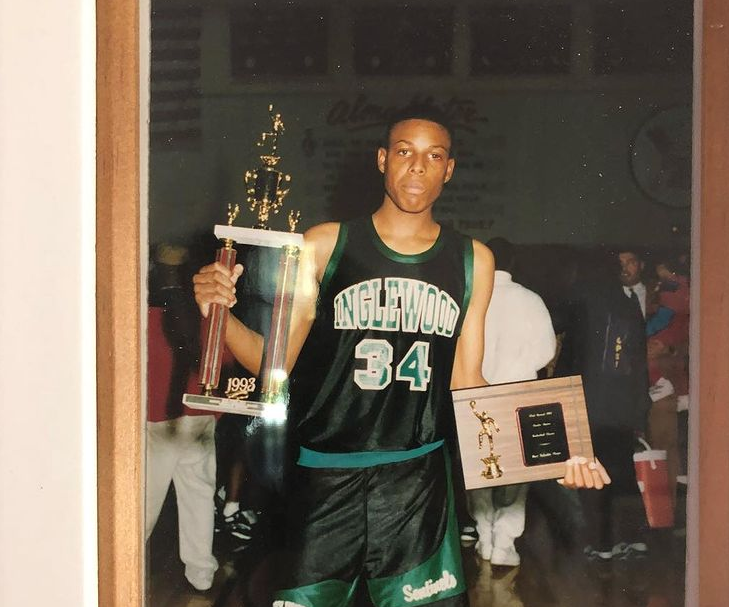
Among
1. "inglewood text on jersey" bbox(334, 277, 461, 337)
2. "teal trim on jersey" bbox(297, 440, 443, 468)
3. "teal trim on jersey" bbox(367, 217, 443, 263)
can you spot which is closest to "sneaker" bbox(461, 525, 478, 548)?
"teal trim on jersey" bbox(297, 440, 443, 468)

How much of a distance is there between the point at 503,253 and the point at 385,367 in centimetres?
22

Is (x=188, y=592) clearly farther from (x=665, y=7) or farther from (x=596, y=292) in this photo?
(x=665, y=7)

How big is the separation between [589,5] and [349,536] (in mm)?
783

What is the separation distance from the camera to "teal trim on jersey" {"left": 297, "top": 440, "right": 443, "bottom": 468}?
90cm

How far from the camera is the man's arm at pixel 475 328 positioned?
91cm

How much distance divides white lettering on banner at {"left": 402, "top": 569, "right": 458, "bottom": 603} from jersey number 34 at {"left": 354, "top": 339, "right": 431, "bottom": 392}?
251 millimetres

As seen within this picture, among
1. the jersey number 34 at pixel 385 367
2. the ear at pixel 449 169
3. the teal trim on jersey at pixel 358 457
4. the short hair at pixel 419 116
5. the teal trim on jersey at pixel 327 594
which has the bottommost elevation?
the teal trim on jersey at pixel 327 594

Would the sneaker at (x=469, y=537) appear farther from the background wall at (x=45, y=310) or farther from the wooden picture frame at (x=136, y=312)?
the background wall at (x=45, y=310)

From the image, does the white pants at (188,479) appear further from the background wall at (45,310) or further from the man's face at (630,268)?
the man's face at (630,268)

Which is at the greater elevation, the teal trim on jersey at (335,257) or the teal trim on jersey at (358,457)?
the teal trim on jersey at (335,257)

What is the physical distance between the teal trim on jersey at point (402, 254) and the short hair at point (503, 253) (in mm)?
71

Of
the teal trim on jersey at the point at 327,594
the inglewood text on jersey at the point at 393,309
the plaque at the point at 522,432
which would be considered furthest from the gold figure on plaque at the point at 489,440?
the teal trim on jersey at the point at 327,594

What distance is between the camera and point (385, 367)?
90 centimetres

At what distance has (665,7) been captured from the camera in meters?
0.91
